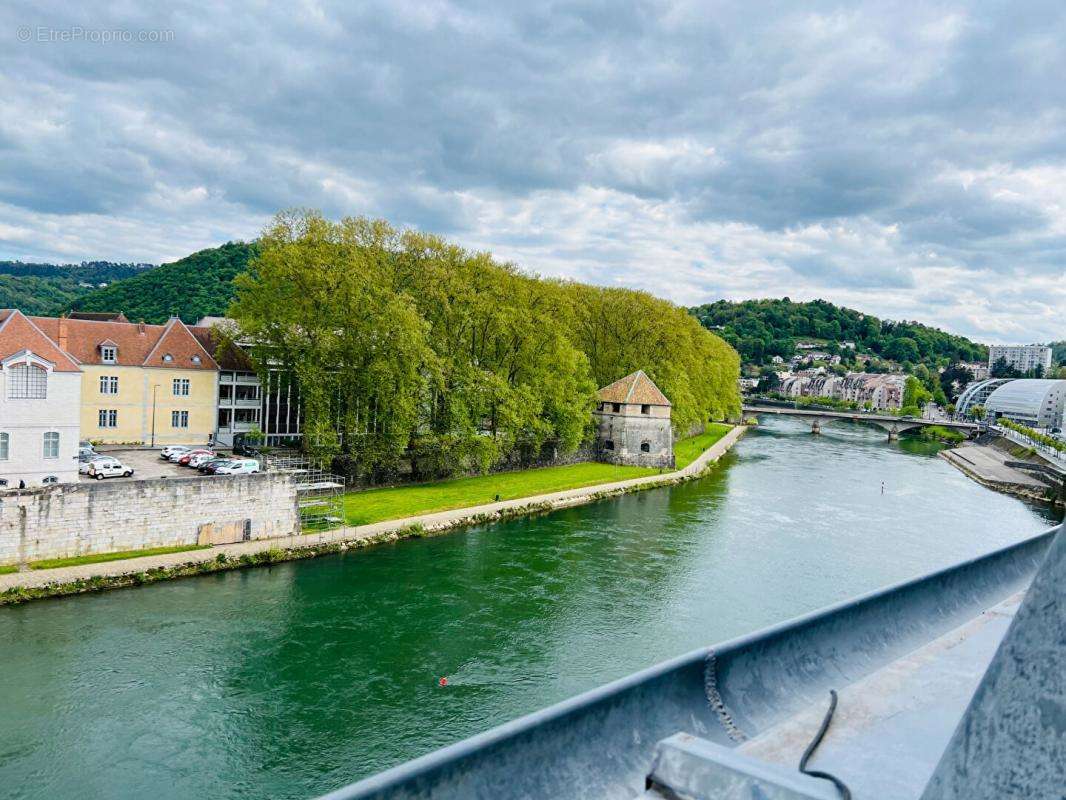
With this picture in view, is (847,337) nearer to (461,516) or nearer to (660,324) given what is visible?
(660,324)

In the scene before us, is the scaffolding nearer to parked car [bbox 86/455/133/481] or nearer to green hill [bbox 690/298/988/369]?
parked car [bbox 86/455/133/481]

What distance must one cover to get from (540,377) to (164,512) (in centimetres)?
1918

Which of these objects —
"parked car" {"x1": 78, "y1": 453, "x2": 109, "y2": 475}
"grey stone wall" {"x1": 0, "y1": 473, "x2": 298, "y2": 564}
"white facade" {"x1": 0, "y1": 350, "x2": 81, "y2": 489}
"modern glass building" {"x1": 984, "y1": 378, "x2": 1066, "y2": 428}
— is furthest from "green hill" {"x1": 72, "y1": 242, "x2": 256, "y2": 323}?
"modern glass building" {"x1": 984, "y1": 378, "x2": 1066, "y2": 428}

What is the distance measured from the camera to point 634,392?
132 feet

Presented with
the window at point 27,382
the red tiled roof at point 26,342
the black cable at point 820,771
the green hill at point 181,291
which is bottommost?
the black cable at point 820,771

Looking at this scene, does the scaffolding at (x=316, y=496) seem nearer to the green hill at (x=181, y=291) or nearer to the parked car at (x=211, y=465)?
the parked car at (x=211, y=465)

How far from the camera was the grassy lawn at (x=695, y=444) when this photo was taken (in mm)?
43956

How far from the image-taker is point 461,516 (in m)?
24.7

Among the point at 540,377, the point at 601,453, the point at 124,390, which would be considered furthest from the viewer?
the point at 601,453

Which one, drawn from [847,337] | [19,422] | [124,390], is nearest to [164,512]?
[19,422]

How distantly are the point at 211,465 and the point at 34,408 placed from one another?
18.9ft

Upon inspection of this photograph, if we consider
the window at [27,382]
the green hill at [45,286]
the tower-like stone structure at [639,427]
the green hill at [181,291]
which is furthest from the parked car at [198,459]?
the green hill at [45,286]

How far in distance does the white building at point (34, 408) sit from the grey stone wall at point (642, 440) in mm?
27072

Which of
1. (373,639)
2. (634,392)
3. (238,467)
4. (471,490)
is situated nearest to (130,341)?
(238,467)
